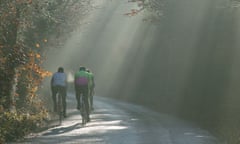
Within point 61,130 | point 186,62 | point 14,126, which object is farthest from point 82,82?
point 186,62

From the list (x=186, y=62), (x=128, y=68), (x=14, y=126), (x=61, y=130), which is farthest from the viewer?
(x=128, y=68)

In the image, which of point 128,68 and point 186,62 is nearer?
point 186,62

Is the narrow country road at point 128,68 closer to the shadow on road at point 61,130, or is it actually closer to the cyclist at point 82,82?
the shadow on road at point 61,130

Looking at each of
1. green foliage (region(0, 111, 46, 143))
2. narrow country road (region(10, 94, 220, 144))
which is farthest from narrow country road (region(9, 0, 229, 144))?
green foliage (region(0, 111, 46, 143))

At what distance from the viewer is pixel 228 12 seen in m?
24.3

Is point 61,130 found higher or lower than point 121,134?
higher

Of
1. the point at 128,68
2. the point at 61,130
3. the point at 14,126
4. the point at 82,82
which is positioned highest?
the point at 128,68

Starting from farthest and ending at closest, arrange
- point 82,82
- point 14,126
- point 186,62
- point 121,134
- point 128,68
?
point 128,68 < point 186,62 < point 82,82 < point 121,134 < point 14,126

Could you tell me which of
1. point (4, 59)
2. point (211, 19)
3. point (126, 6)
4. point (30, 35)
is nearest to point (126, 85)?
point (126, 6)

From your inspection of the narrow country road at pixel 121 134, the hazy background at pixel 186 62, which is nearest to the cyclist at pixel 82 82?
the narrow country road at pixel 121 134

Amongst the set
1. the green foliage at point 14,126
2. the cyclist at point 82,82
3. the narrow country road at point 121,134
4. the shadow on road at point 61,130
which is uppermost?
the cyclist at point 82,82

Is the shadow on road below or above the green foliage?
below

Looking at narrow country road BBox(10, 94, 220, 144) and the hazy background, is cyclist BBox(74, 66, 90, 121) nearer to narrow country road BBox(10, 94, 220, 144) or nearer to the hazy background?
narrow country road BBox(10, 94, 220, 144)

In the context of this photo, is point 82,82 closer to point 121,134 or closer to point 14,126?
point 121,134
